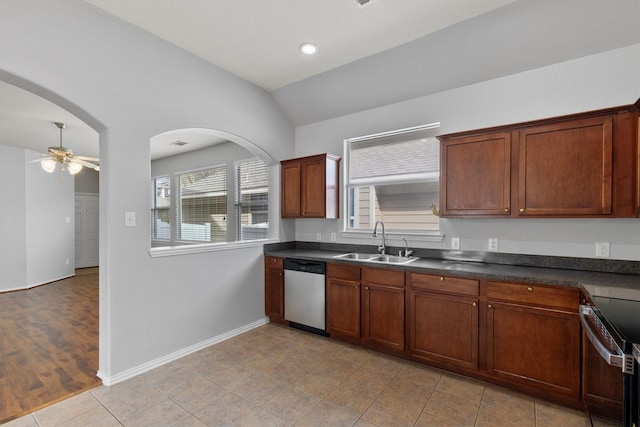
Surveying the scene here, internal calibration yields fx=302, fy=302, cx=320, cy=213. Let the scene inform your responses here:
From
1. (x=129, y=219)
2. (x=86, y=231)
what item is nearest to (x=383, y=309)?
(x=129, y=219)

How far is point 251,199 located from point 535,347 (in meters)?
4.28

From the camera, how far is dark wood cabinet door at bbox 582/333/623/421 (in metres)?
1.76

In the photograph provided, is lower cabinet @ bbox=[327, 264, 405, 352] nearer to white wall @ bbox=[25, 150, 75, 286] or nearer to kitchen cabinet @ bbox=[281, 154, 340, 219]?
kitchen cabinet @ bbox=[281, 154, 340, 219]

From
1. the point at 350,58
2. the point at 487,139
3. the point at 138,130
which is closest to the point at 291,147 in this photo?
the point at 350,58


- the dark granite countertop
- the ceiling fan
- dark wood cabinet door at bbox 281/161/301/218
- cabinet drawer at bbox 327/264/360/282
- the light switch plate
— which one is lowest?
cabinet drawer at bbox 327/264/360/282

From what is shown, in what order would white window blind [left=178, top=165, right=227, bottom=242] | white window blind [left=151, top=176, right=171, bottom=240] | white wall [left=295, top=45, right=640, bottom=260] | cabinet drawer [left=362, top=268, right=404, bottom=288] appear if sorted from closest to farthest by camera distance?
1. white wall [left=295, top=45, right=640, bottom=260]
2. cabinet drawer [left=362, top=268, right=404, bottom=288]
3. white window blind [left=178, top=165, right=227, bottom=242]
4. white window blind [left=151, top=176, right=171, bottom=240]

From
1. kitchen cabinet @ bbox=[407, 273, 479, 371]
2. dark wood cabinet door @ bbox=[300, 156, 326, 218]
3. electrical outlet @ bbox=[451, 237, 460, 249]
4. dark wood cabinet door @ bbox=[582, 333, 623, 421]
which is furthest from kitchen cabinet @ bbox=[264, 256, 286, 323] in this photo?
dark wood cabinet door @ bbox=[582, 333, 623, 421]

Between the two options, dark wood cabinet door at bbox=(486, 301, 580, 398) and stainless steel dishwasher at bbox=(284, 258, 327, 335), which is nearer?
dark wood cabinet door at bbox=(486, 301, 580, 398)

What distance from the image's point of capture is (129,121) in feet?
8.34

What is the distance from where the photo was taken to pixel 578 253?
2.48m

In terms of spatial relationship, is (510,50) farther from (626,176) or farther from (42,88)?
(42,88)

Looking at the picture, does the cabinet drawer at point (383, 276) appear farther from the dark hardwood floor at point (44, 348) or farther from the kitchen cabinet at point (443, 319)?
the dark hardwood floor at point (44, 348)

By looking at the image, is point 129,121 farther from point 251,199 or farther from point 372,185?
point 251,199

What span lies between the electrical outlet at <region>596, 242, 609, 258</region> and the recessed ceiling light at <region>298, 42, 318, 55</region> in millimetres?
2955
